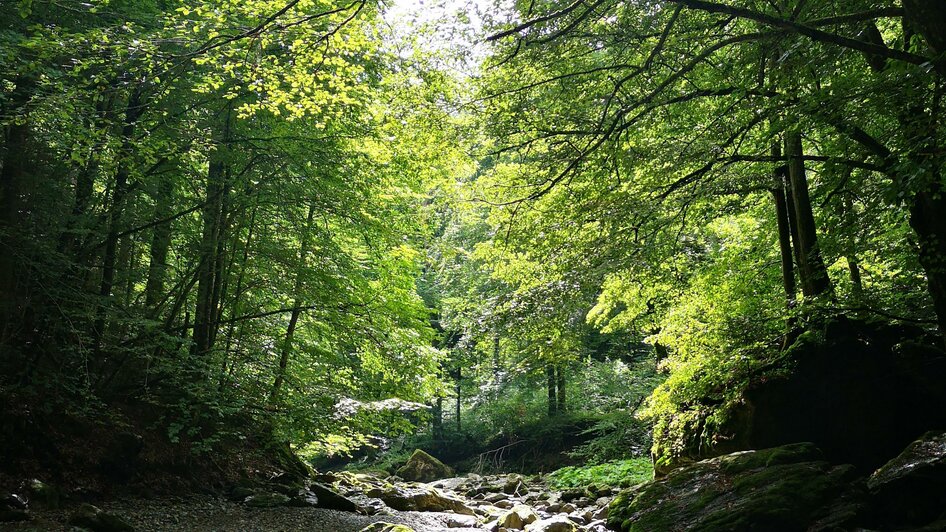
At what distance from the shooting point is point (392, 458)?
21750 mm

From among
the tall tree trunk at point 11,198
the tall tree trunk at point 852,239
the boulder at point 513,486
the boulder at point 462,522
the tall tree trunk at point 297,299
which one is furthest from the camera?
the boulder at point 513,486

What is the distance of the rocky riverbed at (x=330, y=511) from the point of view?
253 inches

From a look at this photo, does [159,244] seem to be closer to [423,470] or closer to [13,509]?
[13,509]

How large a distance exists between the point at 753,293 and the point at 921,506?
15.4ft

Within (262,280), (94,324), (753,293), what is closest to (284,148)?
(262,280)

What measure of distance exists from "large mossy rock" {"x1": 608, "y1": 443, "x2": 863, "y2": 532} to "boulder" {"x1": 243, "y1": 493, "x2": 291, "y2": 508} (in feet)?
16.1

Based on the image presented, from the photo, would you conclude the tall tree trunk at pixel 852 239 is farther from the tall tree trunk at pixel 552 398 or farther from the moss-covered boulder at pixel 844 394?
the tall tree trunk at pixel 552 398

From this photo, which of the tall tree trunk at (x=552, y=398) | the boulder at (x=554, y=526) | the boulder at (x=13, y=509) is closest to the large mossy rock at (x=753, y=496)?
the boulder at (x=554, y=526)

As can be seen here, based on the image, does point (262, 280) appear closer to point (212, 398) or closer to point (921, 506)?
point (212, 398)

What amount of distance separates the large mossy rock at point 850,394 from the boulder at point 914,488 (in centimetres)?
141

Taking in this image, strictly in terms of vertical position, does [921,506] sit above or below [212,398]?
below

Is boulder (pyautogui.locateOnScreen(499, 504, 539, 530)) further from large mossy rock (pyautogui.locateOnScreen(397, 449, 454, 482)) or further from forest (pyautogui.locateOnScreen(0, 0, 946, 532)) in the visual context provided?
large mossy rock (pyautogui.locateOnScreen(397, 449, 454, 482))

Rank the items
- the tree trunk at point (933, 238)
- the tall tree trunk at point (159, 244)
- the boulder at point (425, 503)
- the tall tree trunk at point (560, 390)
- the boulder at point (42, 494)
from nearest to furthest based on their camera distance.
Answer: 1. the tree trunk at point (933, 238)
2. the boulder at point (42, 494)
3. the tall tree trunk at point (159, 244)
4. the boulder at point (425, 503)
5. the tall tree trunk at point (560, 390)

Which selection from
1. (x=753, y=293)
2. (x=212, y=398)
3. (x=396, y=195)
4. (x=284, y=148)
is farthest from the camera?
(x=396, y=195)
